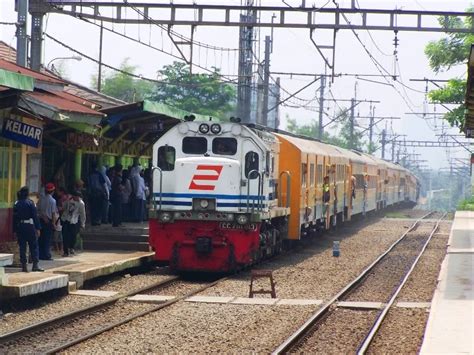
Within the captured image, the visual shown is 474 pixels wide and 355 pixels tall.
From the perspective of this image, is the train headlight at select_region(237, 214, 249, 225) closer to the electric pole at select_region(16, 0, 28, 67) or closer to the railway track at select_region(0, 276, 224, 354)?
the railway track at select_region(0, 276, 224, 354)

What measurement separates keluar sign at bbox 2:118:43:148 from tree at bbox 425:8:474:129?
19.9 metres

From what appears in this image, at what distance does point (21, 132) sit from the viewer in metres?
17.3

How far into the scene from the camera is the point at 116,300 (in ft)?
51.2

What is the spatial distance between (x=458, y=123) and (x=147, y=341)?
986 inches

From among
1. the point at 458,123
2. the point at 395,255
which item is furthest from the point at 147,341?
the point at 458,123

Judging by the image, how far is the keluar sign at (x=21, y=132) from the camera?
17.0 m

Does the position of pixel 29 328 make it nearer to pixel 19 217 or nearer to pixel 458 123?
pixel 19 217

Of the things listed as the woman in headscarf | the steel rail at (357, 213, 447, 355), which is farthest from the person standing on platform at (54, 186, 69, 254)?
the steel rail at (357, 213, 447, 355)

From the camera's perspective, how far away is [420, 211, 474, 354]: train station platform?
11.0 metres

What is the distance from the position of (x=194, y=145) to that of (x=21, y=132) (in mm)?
3693

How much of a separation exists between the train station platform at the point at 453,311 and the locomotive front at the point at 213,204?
366 cm

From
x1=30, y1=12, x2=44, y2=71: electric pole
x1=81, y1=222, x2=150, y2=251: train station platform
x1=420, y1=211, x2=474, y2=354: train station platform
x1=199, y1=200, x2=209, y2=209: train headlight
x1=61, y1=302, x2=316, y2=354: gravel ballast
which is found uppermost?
x1=30, y1=12, x2=44, y2=71: electric pole

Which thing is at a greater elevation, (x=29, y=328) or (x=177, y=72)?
(x=177, y=72)

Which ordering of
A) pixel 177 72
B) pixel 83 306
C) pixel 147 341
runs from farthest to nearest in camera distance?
pixel 177 72, pixel 83 306, pixel 147 341
